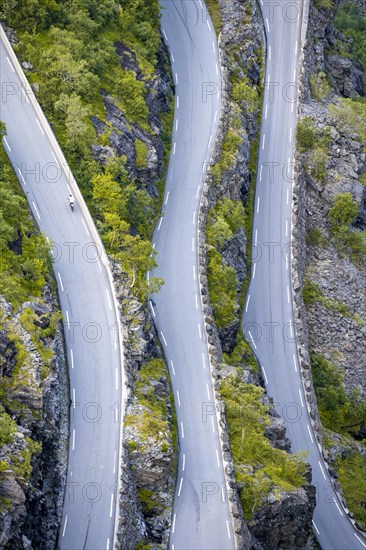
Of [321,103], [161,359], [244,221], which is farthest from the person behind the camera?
[321,103]

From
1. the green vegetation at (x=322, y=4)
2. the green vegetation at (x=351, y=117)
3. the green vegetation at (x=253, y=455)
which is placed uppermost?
the green vegetation at (x=322, y=4)

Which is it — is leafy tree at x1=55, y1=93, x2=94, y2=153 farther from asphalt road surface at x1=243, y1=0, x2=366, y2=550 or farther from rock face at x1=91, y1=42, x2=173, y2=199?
asphalt road surface at x1=243, y1=0, x2=366, y2=550

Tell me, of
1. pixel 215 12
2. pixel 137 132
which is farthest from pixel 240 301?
pixel 215 12

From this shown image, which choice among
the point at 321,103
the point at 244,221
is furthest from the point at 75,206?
the point at 321,103

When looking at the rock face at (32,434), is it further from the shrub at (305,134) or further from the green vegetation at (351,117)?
the green vegetation at (351,117)

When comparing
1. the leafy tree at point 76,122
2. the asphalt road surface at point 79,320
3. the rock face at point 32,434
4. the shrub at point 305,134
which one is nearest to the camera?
the rock face at point 32,434

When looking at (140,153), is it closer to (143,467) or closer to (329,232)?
(329,232)

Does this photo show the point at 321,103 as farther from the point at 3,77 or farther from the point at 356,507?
the point at 356,507

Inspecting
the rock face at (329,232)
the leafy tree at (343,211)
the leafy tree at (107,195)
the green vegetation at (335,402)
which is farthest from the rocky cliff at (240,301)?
the leafy tree at (107,195)
